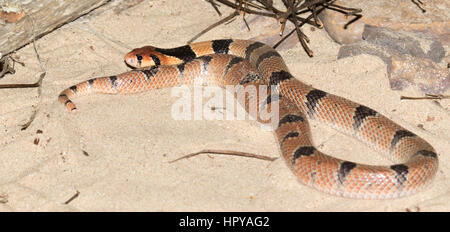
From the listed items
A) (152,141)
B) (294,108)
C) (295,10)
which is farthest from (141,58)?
(295,10)

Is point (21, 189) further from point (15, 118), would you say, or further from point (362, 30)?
point (362, 30)

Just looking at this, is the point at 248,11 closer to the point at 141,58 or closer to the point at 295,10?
the point at 295,10

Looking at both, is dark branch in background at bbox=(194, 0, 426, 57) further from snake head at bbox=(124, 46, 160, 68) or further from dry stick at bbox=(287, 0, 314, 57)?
snake head at bbox=(124, 46, 160, 68)

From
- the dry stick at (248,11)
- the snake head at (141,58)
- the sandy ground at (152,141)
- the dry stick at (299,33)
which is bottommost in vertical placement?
the sandy ground at (152,141)

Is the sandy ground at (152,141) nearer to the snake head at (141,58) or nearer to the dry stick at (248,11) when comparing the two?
the dry stick at (248,11)

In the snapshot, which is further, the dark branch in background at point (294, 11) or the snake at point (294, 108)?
the dark branch in background at point (294, 11)

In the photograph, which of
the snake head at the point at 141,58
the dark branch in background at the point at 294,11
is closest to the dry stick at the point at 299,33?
the dark branch in background at the point at 294,11

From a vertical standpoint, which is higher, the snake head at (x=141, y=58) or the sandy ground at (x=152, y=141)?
the snake head at (x=141, y=58)

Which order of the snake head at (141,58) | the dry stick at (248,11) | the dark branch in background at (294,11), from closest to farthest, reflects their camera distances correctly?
the snake head at (141,58) < the dark branch in background at (294,11) < the dry stick at (248,11)
